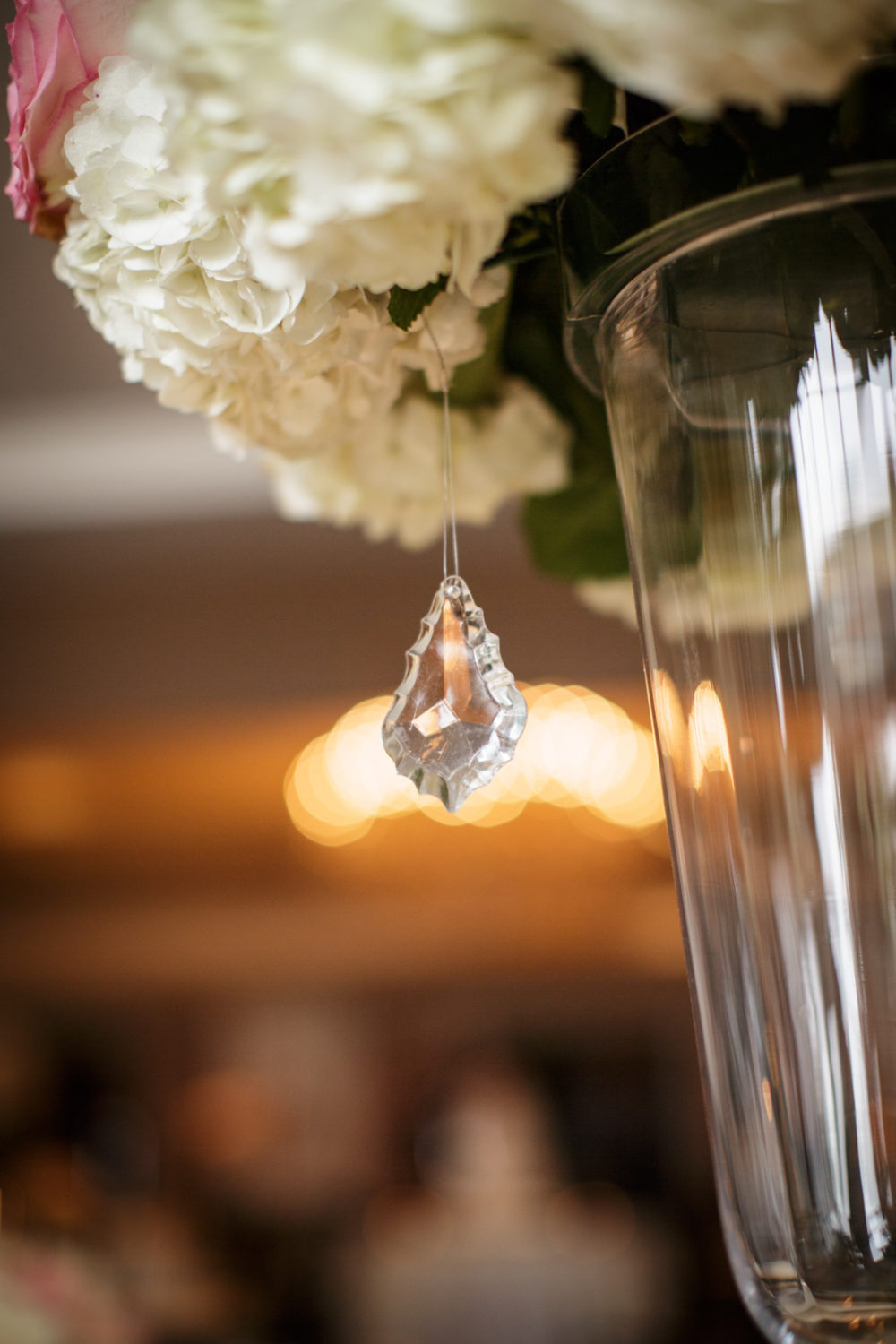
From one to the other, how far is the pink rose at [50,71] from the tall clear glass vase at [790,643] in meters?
0.09

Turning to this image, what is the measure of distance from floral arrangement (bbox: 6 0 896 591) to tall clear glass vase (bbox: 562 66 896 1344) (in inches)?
0.7

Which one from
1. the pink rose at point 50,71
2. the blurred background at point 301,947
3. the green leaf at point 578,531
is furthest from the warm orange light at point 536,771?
the pink rose at point 50,71

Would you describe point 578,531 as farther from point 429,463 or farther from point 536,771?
point 536,771

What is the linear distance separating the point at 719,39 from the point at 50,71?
129mm

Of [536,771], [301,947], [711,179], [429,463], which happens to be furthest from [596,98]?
[301,947]

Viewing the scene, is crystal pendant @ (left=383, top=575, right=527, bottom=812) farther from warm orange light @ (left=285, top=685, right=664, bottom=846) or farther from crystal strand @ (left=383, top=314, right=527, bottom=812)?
warm orange light @ (left=285, top=685, right=664, bottom=846)

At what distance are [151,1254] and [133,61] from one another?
229cm

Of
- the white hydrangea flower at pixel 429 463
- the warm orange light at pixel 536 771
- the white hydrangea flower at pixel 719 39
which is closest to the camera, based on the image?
the white hydrangea flower at pixel 719 39

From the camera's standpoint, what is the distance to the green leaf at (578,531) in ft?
0.99

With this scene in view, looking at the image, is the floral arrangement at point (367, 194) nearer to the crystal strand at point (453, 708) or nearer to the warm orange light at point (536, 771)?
the crystal strand at point (453, 708)

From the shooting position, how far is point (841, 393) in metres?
0.15

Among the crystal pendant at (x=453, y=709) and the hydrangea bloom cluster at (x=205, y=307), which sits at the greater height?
the hydrangea bloom cluster at (x=205, y=307)

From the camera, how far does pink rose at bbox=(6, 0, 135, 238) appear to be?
188 mm

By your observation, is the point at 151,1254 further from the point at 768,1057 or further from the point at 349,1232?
the point at 768,1057
